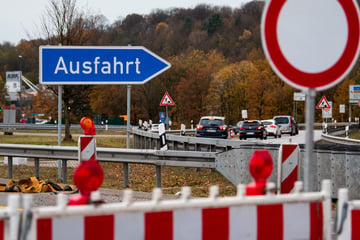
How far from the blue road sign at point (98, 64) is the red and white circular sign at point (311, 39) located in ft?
28.0

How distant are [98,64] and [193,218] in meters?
9.30

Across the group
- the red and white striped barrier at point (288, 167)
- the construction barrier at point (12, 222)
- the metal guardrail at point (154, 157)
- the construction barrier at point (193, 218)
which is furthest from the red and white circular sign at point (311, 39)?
the metal guardrail at point (154, 157)

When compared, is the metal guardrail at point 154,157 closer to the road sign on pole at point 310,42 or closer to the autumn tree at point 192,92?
the road sign on pole at point 310,42

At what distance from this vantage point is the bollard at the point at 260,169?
16.8 feet

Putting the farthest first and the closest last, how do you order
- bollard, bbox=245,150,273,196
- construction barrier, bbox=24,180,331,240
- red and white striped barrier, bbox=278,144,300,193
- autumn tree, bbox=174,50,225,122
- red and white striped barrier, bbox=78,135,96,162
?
autumn tree, bbox=174,50,225,122 < red and white striped barrier, bbox=78,135,96,162 < red and white striped barrier, bbox=278,144,300,193 < bollard, bbox=245,150,273,196 < construction barrier, bbox=24,180,331,240

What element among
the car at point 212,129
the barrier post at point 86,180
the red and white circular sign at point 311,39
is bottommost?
the car at point 212,129

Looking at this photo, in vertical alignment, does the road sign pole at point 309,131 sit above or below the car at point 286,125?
above

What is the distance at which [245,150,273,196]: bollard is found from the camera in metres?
5.12

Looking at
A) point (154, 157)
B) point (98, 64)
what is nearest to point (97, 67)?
point (98, 64)

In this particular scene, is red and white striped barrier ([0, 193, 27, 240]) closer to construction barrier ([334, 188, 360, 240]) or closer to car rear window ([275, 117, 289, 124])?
construction barrier ([334, 188, 360, 240])

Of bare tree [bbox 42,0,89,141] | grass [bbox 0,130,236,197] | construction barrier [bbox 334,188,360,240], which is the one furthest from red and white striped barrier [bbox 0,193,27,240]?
bare tree [bbox 42,0,89,141]

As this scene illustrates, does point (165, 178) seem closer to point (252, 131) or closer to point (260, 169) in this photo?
point (260, 169)

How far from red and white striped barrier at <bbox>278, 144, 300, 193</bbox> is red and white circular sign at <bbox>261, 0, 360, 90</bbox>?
375 centimetres

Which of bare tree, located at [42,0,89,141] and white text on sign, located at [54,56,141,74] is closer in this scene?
white text on sign, located at [54,56,141,74]
